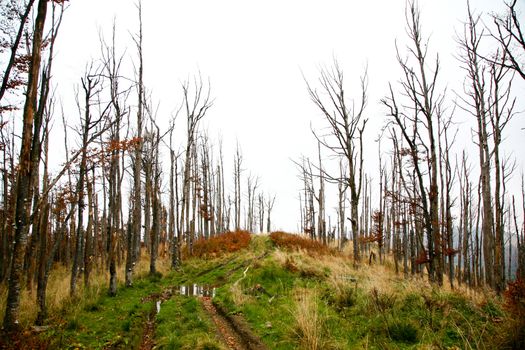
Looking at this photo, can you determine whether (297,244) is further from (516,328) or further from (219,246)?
(516,328)

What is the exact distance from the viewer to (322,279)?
10.2 meters

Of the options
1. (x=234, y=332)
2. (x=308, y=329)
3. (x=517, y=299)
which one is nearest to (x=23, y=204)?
(x=234, y=332)

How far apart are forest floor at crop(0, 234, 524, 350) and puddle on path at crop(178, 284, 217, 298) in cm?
19

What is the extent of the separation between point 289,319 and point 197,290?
19.4 ft

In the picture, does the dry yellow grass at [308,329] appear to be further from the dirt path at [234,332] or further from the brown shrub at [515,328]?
the brown shrub at [515,328]

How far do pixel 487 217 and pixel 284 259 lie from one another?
23.7 ft

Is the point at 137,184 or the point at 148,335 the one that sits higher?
the point at 137,184

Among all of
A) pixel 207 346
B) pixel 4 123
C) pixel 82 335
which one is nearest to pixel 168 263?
pixel 4 123

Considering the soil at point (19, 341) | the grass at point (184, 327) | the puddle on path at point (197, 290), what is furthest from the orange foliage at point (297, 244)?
the soil at point (19, 341)

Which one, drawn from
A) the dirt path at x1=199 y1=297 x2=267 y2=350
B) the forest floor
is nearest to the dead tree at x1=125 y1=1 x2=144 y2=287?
the forest floor

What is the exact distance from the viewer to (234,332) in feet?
21.3

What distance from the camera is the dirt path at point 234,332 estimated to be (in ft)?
18.7

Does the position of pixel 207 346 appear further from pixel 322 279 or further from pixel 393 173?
pixel 393 173

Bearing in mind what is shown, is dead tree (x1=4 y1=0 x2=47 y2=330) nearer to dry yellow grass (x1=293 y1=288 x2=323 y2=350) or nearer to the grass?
the grass
